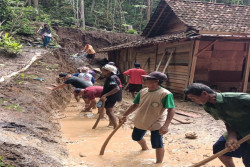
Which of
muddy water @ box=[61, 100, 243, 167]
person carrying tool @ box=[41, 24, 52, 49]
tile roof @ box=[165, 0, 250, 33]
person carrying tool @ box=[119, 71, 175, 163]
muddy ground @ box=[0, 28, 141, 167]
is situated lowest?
muddy water @ box=[61, 100, 243, 167]

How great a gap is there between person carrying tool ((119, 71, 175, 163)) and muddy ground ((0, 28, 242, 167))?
2.01 ft

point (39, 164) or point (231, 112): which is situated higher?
point (231, 112)

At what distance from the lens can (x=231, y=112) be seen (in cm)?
233

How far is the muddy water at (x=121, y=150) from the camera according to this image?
142 inches

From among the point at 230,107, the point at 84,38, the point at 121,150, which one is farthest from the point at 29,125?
the point at 84,38

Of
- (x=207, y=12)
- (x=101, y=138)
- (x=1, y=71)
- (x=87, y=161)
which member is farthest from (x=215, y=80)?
(x=1, y=71)

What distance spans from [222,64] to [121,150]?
7.62m

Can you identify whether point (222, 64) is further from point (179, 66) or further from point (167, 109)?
point (167, 109)

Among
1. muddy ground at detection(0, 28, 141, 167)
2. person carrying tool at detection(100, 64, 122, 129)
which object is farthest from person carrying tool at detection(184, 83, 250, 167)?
person carrying tool at detection(100, 64, 122, 129)

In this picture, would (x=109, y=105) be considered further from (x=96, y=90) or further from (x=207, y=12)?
(x=207, y=12)

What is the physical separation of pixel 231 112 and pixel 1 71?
8.01m

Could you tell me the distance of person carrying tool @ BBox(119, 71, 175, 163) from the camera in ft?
10.2

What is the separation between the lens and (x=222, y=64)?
995cm

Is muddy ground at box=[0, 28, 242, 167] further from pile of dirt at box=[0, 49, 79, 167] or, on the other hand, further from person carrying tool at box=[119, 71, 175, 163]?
person carrying tool at box=[119, 71, 175, 163]
